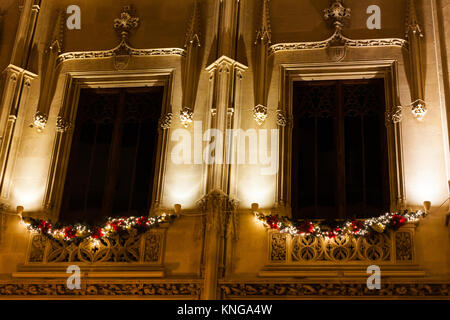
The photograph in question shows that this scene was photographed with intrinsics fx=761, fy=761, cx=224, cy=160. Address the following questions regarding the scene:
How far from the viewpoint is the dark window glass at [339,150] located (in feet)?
45.0

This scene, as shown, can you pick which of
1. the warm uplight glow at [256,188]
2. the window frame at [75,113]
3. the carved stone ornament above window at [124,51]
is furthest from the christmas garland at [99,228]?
the carved stone ornament above window at [124,51]

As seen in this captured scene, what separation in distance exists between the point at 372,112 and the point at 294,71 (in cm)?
173

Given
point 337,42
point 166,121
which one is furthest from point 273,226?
point 337,42

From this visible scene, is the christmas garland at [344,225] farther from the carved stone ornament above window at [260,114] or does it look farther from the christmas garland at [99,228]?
the carved stone ornament above window at [260,114]

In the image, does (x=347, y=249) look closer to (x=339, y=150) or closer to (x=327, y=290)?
(x=327, y=290)

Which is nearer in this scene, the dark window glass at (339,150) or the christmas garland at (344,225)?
the christmas garland at (344,225)

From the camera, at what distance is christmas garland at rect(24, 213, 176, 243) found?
43.8 feet

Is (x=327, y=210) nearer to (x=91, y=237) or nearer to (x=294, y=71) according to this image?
(x=294, y=71)

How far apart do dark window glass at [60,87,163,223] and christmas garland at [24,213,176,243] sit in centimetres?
60

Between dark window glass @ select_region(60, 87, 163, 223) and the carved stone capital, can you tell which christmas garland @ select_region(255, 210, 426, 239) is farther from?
dark window glass @ select_region(60, 87, 163, 223)

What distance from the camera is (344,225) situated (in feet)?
42.1

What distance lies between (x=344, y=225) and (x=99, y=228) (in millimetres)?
4260

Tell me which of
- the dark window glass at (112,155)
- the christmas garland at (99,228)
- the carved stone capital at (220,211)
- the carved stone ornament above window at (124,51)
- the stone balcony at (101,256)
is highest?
the carved stone ornament above window at (124,51)

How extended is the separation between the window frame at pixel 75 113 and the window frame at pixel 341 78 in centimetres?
219
